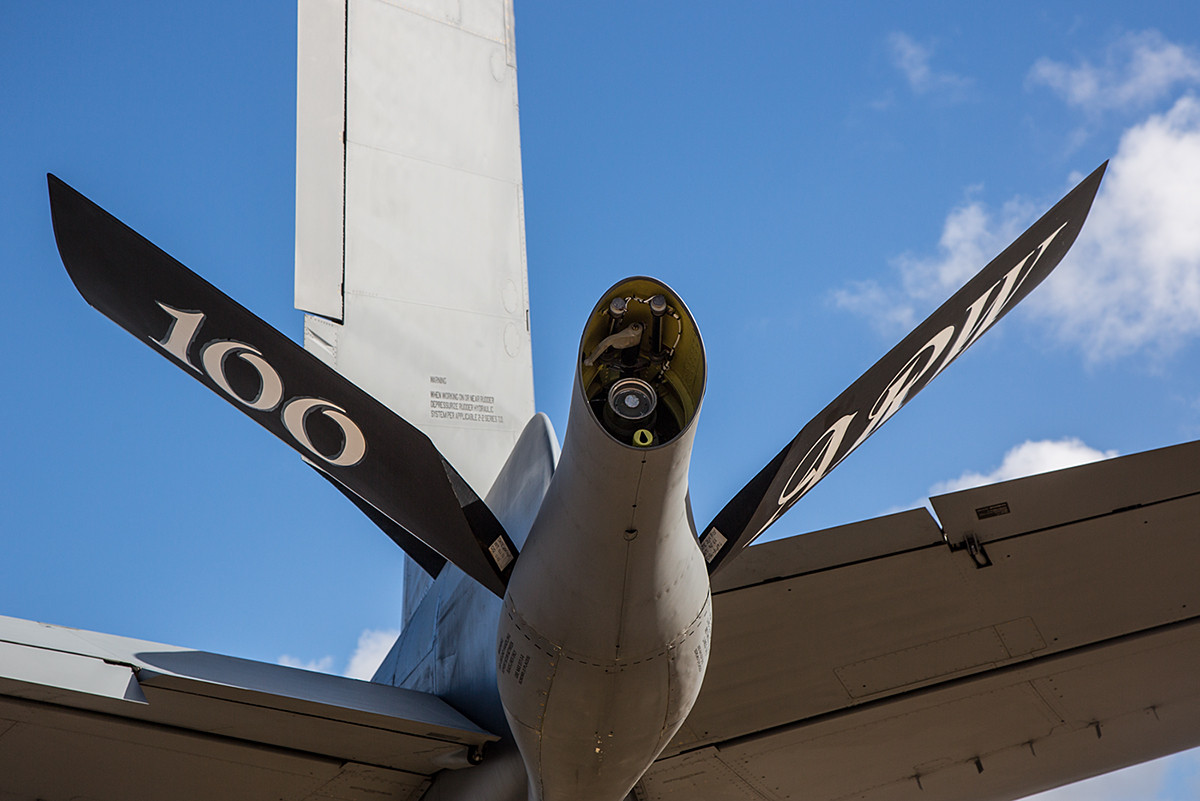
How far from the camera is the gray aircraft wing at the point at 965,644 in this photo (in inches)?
192

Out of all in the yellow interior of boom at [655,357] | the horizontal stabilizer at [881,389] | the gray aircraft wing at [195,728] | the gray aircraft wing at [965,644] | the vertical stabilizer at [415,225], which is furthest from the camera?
the vertical stabilizer at [415,225]

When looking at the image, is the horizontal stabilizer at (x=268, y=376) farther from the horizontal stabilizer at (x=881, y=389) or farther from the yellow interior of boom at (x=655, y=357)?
the horizontal stabilizer at (x=881, y=389)

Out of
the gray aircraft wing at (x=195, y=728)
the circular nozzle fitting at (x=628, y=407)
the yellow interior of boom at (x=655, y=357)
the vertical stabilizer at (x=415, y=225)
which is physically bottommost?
the gray aircraft wing at (x=195, y=728)

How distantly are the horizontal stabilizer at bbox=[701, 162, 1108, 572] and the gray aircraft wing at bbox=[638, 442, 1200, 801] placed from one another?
2.30 ft

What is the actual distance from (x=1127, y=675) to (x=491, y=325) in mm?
5914

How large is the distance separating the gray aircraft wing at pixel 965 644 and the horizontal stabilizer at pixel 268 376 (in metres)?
1.74

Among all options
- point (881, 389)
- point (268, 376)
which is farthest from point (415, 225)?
point (881, 389)

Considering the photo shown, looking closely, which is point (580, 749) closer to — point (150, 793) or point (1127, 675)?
point (150, 793)

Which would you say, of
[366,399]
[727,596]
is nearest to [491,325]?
[727,596]

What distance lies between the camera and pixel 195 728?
481 centimetres

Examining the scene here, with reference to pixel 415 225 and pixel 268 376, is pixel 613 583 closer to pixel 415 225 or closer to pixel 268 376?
pixel 268 376

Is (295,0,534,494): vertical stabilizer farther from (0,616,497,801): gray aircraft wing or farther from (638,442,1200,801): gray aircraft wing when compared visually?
(638,442,1200,801): gray aircraft wing

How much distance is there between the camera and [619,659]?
399cm

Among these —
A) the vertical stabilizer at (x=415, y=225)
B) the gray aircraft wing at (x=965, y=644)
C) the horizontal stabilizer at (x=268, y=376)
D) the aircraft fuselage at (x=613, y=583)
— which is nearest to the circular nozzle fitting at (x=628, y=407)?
the aircraft fuselage at (x=613, y=583)
